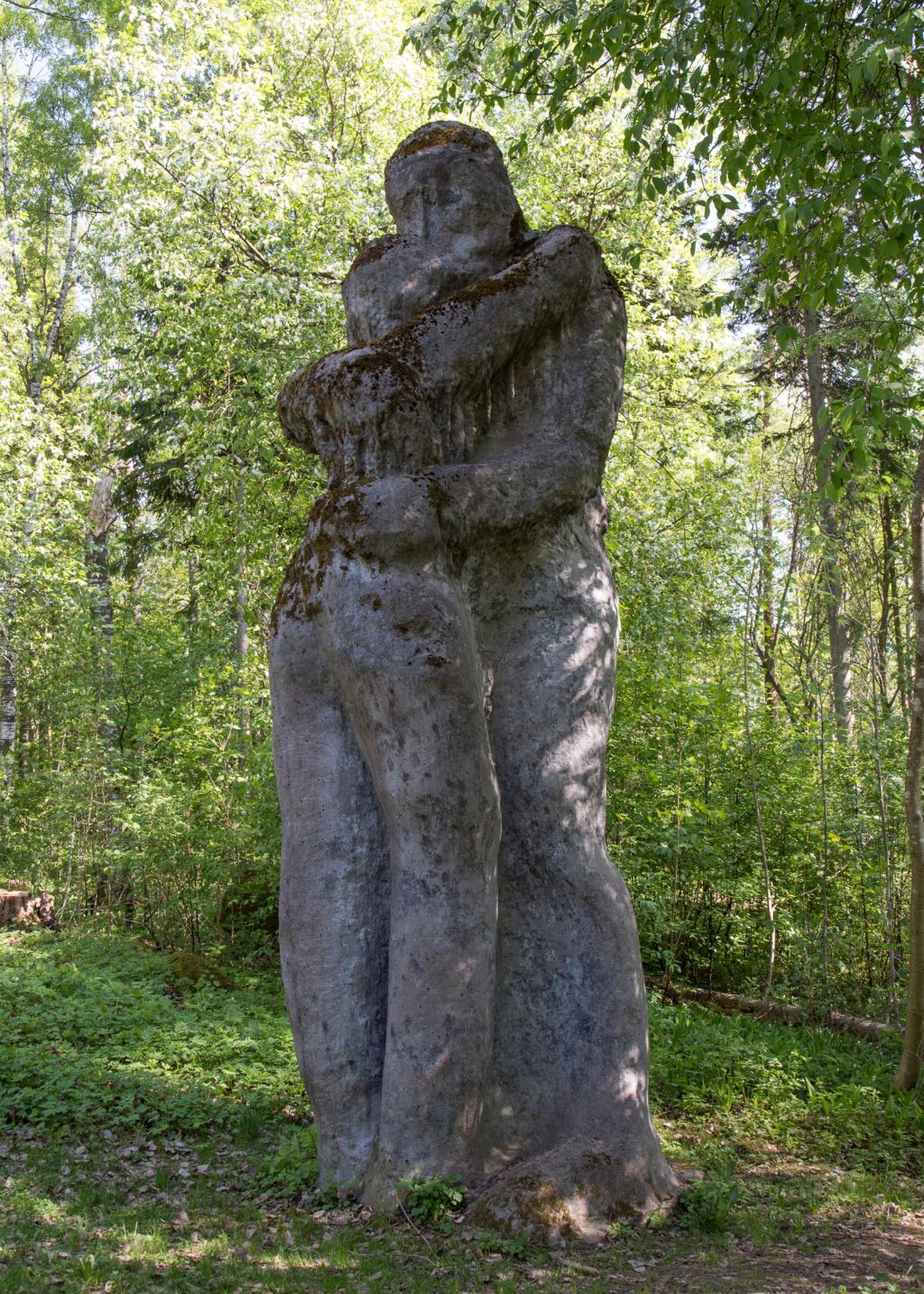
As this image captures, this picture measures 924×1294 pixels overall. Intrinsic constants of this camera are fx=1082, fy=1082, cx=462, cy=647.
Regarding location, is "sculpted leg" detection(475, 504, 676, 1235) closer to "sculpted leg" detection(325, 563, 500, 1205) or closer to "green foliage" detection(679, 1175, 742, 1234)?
"green foliage" detection(679, 1175, 742, 1234)

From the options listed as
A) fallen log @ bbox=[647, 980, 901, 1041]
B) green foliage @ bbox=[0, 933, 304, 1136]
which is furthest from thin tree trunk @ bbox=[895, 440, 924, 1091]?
green foliage @ bbox=[0, 933, 304, 1136]

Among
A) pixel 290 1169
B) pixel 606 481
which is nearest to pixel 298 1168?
pixel 290 1169

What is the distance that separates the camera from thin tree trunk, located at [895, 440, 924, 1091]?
650cm

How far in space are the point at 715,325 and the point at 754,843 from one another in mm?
7271

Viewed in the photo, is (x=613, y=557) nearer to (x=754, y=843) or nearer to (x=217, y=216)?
(x=754, y=843)

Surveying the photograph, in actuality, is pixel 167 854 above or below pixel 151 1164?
above

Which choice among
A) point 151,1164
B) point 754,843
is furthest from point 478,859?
point 754,843

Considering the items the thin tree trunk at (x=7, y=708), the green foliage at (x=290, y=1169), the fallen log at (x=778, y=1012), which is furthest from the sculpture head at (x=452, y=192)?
the thin tree trunk at (x=7, y=708)

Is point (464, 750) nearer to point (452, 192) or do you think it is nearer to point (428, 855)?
point (428, 855)

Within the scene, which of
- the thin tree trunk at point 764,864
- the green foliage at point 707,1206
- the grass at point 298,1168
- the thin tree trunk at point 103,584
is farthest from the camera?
the thin tree trunk at point 103,584

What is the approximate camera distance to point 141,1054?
6.93 meters

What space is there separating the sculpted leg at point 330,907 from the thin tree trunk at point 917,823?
3.49m

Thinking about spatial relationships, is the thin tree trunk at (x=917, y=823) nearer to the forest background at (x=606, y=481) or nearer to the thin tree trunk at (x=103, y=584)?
the forest background at (x=606, y=481)

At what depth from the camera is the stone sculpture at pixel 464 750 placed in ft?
15.2
